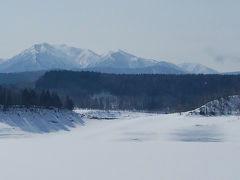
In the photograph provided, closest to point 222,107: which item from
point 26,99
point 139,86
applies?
point 26,99

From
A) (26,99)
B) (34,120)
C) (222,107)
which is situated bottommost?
(34,120)

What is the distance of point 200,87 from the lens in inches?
7431

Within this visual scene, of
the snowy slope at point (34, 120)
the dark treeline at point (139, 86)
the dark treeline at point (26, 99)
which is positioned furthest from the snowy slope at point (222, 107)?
the dark treeline at point (139, 86)

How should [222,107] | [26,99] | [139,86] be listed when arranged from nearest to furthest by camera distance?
[26,99]
[222,107]
[139,86]

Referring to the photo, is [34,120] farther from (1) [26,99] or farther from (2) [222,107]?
(2) [222,107]

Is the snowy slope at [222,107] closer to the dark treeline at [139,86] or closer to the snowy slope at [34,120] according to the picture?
the snowy slope at [34,120]

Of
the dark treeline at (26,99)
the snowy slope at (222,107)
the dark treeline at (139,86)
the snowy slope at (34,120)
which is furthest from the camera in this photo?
the dark treeline at (139,86)

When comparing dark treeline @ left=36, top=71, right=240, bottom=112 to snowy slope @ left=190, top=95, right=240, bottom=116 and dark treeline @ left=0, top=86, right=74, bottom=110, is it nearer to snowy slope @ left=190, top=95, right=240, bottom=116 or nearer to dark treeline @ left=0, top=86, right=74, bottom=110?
snowy slope @ left=190, top=95, right=240, bottom=116

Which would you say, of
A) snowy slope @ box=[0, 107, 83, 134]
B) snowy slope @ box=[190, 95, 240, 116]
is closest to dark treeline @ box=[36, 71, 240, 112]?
snowy slope @ box=[190, 95, 240, 116]

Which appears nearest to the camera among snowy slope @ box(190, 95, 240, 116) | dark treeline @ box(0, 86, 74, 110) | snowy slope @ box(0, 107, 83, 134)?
snowy slope @ box(0, 107, 83, 134)

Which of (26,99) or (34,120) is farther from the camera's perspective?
(26,99)

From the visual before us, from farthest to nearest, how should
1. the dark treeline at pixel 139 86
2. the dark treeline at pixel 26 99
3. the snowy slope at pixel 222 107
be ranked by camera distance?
the dark treeline at pixel 139 86, the snowy slope at pixel 222 107, the dark treeline at pixel 26 99

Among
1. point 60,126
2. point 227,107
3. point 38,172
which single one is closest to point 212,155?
point 38,172

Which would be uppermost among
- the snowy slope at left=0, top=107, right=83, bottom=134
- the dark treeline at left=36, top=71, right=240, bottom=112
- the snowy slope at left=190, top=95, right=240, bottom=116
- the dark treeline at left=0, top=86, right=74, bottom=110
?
the dark treeline at left=36, top=71, right=240, bottom=112
